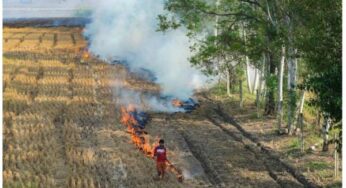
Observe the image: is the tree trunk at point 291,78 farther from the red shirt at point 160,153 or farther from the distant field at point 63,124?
the red shirt at point 160,153

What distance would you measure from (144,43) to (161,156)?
118 feet

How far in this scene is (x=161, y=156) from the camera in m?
19.1

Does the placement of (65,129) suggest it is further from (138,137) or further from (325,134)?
(325,134)

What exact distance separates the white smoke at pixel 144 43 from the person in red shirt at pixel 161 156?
15.0m

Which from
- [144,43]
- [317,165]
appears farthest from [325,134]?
[144,43]

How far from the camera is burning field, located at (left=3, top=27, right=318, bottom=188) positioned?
19.9 m

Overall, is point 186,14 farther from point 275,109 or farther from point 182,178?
point 182,178

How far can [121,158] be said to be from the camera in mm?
22156

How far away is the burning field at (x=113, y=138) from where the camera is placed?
19906mm

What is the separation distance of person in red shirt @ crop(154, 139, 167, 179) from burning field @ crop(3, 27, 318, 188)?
0.35 metres

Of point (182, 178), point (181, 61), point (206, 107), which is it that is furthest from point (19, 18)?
point (182, 178)

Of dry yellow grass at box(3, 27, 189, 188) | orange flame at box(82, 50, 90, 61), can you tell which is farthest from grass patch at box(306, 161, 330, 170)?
orange flame at box(82, 50, 90, 61)

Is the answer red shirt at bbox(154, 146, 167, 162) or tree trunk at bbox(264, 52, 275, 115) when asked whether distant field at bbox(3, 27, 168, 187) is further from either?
tree trunk at bbox(264, 52, 275, 115)

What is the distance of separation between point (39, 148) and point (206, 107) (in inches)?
464
